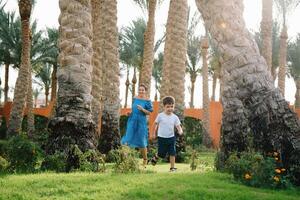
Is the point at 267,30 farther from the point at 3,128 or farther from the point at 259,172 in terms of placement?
the point at 3,128

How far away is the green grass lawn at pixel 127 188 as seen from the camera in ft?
20.9

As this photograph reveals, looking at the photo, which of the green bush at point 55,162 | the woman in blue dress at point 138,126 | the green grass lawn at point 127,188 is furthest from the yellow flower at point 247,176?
the woman in blue dress at point 138,126

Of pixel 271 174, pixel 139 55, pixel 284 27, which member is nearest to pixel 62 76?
pixel 271 174

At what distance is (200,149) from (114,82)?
10.5 meters

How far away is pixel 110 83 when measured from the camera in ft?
45.8

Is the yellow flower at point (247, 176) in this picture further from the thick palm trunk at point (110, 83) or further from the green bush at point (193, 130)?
the green bush at point (193, 130)

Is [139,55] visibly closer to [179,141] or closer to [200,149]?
[200,149]

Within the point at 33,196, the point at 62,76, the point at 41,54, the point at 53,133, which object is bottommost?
the point at 33,196

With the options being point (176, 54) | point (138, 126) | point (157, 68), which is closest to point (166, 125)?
point (138, 126)

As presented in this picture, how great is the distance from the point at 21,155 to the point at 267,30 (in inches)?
556

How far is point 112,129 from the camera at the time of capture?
43.9 feet

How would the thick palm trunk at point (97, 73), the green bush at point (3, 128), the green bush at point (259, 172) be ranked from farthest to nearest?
the green bush at point (3, 128)
the thick palm trunk at point (97, 73)
the green bush at point (259, 172)

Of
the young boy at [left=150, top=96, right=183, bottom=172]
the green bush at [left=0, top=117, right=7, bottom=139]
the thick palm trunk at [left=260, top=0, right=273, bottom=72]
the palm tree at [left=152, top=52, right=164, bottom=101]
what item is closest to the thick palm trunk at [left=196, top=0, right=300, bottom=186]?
the young boy at [left=150, top=96, right=183, bottom=172]

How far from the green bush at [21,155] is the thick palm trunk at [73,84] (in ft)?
1.31
